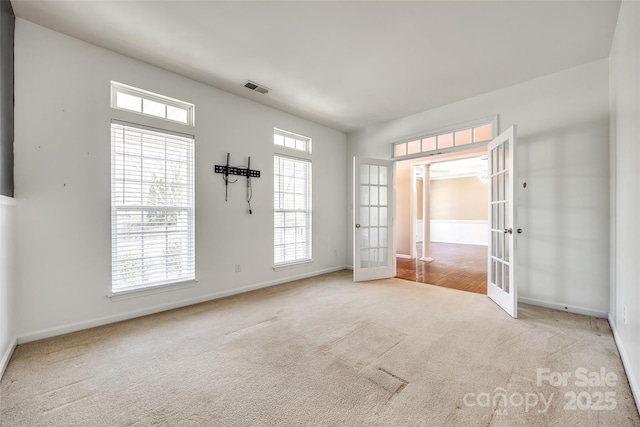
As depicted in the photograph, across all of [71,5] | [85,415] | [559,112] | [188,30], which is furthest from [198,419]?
[559,112]

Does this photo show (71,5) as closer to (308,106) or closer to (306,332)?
(308,106)

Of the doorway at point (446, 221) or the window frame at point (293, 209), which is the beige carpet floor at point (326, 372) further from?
the doorway at point (446, 221)

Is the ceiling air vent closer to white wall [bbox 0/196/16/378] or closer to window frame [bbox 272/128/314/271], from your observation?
window frame [bbox 272/128/314/271]

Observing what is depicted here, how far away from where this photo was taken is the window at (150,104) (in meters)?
2.83

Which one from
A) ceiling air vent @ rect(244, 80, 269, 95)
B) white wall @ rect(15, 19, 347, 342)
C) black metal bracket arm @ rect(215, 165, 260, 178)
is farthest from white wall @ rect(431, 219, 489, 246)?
white wall @ rect(15, 19, 347, 342)

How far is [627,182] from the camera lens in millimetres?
1948

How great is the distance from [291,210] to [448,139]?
2756 millimetres

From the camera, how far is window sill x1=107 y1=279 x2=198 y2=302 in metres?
2.72

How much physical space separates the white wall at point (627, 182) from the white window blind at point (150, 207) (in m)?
3.96

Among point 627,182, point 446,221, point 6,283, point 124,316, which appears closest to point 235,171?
point 124,316

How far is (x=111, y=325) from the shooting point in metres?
2.64

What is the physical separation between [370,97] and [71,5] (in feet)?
10.5

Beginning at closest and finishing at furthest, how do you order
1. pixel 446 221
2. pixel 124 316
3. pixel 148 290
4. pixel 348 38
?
pixel 348 38 → pixel 124 316 → pixel 148 290 → pixel 446 221

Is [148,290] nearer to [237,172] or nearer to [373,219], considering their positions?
[237,172]
